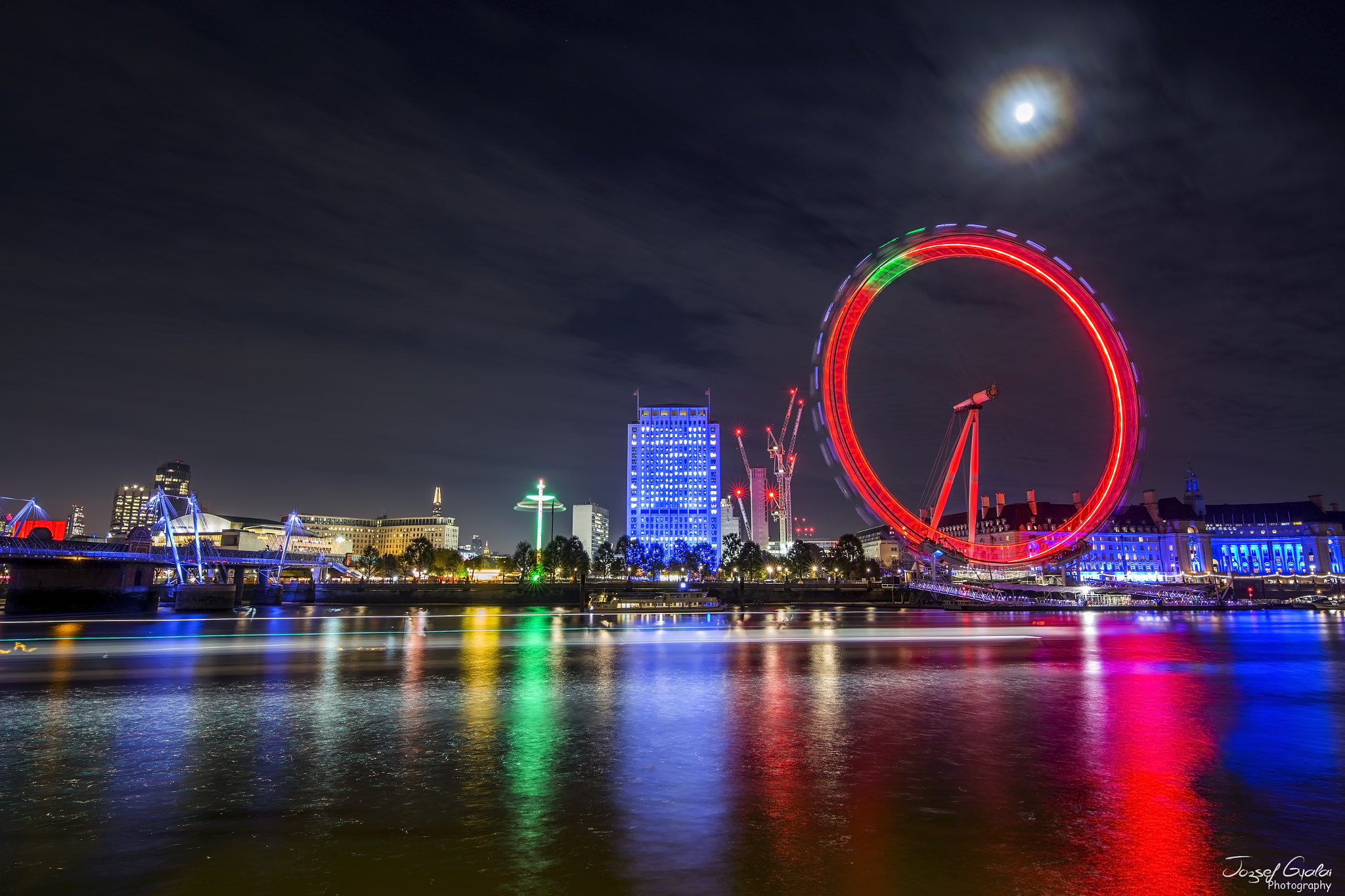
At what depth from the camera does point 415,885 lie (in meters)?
9.09

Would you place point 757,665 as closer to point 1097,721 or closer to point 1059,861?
point 1097,721

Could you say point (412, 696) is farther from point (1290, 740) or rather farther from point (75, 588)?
point (75, 588)

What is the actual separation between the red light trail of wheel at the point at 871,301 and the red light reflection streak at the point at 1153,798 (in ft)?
150

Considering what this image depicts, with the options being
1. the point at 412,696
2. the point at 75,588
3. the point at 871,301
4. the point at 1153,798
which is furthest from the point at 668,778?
the point at 75,588

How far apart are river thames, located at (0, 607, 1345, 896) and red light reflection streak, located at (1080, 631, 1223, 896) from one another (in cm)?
6

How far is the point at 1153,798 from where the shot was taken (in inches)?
513

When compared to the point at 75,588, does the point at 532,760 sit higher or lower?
higher

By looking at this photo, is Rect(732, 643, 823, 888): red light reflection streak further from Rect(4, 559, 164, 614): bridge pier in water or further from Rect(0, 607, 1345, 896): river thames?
Rect(4, 559, 164, 614): bridge pier in water

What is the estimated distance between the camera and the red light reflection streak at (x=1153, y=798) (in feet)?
31.3

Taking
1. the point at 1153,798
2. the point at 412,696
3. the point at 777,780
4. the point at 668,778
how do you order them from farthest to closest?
the point at 412,696
the point at 668,778
the point at 777,780
the point at 1153,798

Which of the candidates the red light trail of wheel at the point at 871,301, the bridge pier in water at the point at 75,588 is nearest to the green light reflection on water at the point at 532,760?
the red light trail of wheel at the point at 871,301

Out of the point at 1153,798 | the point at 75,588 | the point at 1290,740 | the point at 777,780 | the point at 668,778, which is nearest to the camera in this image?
the point at 1153,798

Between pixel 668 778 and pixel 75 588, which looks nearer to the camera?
pixel 668 778

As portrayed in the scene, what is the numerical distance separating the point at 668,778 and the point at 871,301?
6805cm
